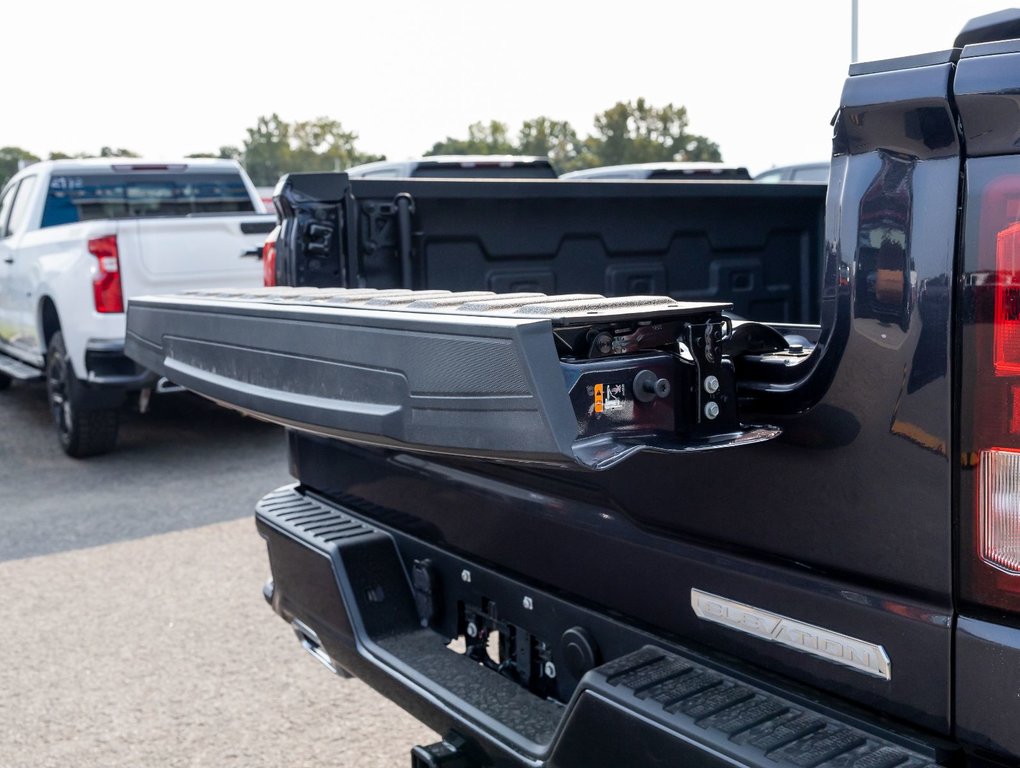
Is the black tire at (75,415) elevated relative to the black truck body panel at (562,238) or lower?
lower

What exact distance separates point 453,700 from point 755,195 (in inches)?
77.6

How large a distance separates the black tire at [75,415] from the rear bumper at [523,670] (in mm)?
4814

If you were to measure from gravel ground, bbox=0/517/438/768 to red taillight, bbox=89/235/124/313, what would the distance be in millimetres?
2383

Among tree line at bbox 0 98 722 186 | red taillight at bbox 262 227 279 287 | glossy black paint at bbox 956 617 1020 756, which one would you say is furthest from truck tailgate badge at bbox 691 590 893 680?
tree line at bbox 0 98 722 186

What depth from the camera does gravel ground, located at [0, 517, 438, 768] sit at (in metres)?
3.32

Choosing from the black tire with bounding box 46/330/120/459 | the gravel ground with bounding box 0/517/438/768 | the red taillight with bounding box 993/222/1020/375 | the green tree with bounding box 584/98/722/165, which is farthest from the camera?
the green tree with bounding box 584/98/722/165

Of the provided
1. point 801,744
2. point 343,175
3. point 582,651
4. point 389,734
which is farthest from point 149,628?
point 801,744

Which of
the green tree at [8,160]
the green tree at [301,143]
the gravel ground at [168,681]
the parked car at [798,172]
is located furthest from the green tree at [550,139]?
the gravel ground at [168,681]

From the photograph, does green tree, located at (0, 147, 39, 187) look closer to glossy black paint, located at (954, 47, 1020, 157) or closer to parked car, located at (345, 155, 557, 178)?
parked car, located at (345, 155, 557, 178)

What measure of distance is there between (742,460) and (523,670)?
0.82m

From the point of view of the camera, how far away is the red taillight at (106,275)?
276 inches

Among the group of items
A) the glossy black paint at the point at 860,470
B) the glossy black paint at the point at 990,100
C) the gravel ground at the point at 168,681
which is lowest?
the gravel ground at the point at 168,681

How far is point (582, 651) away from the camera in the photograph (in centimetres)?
205

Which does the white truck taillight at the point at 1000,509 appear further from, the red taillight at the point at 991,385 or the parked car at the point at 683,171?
the parked car at the point at 683,171
